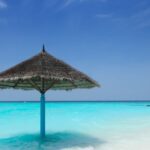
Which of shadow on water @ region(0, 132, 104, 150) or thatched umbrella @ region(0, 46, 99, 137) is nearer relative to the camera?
thatched umbrella @ region(0, 46, 99, 137)

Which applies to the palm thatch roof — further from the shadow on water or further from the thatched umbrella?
the shadow on water

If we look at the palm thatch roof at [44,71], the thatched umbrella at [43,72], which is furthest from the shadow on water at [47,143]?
the palm thatch roof at [44,71]

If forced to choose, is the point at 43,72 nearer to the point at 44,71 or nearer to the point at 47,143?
the point at 44,71

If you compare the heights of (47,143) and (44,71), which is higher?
(44,71)

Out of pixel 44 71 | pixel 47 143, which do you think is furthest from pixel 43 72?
pixel 47 143

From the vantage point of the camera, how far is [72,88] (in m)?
8.83

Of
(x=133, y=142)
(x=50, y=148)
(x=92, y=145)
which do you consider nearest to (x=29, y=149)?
(x=50, y=148)

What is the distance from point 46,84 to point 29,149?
2.17 metres

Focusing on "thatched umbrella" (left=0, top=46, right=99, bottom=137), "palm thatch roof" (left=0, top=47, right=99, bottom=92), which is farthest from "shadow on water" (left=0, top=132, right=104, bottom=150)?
"palm thatch roof" (left=0, top=47, right=99, bottom=92)

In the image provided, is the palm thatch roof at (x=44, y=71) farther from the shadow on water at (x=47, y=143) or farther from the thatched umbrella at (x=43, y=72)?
the shadow on water at (x=47, y=143)

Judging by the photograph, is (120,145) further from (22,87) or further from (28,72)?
(22,87)

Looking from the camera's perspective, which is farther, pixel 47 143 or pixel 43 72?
pixel 47 143

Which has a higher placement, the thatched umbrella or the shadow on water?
the thatched umbrella

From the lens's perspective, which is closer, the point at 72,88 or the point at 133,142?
the point at 133,142
